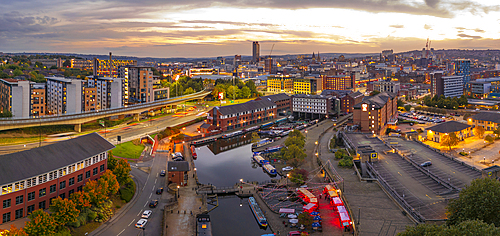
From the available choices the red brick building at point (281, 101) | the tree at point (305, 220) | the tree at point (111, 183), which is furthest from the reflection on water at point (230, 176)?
the red brick building at point (281, 101)

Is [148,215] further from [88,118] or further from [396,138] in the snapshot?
[396,138]

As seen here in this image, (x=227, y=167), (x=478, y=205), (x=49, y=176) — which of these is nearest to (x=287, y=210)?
(x=478, y=205)

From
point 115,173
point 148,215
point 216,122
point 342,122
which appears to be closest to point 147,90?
point 216,122

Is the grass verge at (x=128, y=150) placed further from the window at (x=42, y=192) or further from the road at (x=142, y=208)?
the window at (x=42, y=192)

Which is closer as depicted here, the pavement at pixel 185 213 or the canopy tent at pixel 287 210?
the pavement at pixel 185 213

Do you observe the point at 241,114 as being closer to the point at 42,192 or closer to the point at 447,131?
the point at 447,131

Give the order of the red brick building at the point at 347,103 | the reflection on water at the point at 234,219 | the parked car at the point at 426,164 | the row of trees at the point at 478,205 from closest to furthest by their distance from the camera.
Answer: the row of trees at the point at 478,205 → the reflection on water at the point at 234,219 → the parked car at the point at 426,164 → the red brick building at the point at 347,103
